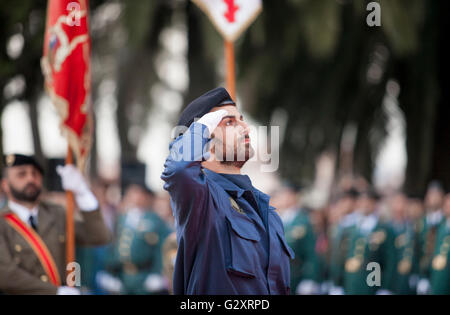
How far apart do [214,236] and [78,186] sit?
Answer: 2374 mm

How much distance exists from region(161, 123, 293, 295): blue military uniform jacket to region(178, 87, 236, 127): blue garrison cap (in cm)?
29

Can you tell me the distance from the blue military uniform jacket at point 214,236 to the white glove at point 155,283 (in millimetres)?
6012

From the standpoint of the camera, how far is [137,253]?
9953mm

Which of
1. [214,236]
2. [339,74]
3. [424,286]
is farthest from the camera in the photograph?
[339,74]

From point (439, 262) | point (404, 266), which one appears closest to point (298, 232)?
point (404, 266)

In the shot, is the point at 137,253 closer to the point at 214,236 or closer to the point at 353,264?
the point at 353,264

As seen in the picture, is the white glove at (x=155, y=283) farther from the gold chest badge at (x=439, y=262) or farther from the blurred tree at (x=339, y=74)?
the blurred tree at (x=339, y=74)

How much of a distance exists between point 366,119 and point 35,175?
10.9m

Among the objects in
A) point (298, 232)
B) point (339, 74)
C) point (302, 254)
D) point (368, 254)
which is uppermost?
point (339, 74)

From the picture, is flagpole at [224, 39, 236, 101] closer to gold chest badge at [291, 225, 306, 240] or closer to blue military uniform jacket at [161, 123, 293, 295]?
blue military uniform jacket at [161, 123, 293, 295]

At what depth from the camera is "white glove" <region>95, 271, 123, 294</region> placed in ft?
32.5
